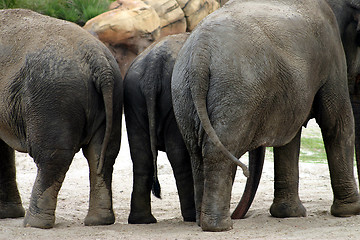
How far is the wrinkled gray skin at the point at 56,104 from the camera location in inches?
210

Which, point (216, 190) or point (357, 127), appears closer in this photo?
point (216, 190)

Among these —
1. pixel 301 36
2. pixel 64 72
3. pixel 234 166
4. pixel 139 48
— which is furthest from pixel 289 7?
pixel 139 48

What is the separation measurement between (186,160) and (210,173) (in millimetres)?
887

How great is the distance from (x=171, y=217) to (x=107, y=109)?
1.74m

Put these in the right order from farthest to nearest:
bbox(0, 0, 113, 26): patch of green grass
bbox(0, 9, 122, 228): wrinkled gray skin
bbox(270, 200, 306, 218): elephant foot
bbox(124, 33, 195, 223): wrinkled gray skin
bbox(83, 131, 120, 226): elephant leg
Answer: bbox(0, 0, 113, 26): patch of green grass
bbox(270, 200, 306, 218): elephant foot
bbox(124, 33, 195, 223): wrinkled gray skin
bbox(83, 131, 120, 226): elephant leg
bbox(0, 9, 122, 228): wrinkled gray skin

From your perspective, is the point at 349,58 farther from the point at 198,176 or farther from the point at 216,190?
the point at 216,190

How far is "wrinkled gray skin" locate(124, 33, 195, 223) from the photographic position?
5668 millimetres

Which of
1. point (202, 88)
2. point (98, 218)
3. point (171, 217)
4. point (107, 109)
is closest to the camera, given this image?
point (202, 88)

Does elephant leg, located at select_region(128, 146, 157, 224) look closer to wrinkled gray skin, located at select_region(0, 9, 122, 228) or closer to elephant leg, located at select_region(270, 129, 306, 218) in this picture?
wrinkled gray skin, located at select_region(0, 9, 122, 228)

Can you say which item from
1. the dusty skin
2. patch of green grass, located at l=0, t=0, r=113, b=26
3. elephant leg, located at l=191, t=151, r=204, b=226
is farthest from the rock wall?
elephant leg, located at l=191, t=151, r=204, b=226

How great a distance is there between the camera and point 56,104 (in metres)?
5.30

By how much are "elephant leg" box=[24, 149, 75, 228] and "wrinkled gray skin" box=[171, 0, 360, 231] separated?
1038mm

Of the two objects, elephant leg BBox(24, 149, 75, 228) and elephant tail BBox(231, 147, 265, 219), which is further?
elephant tail BBox(231, 147, 265, 219)

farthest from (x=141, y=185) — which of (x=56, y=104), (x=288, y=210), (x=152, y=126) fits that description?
(x=288, y=210)
